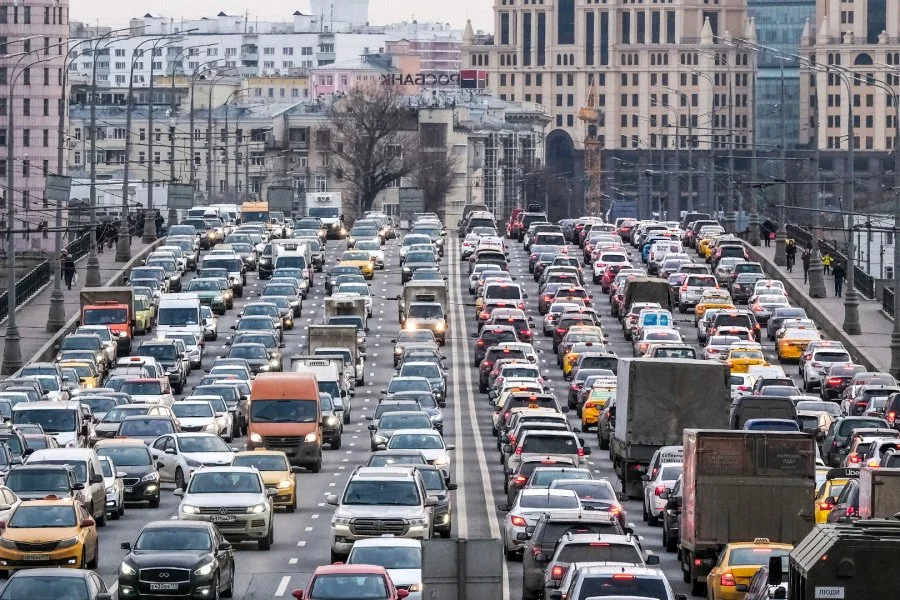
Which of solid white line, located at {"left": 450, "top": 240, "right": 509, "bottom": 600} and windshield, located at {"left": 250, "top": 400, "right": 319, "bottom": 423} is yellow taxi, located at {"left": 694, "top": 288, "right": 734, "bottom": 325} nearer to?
solid white line, located at {"left": 450, "top": 240, "right": 509, "bottom": 600}

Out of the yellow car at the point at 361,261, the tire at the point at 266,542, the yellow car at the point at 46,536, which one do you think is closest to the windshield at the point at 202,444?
the tire at the point at 266,542

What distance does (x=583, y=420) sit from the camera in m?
58.3

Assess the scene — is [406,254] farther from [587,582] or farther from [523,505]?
[587,582]

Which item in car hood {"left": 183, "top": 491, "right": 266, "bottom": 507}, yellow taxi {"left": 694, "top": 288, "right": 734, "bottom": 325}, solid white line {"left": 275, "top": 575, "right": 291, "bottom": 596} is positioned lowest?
solid white line {"left": 275, "top": 575, "right": 291, "bottom": 596}

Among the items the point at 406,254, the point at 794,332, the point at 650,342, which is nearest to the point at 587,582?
the point at 650,342

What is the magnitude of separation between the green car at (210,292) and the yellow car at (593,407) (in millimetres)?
28169

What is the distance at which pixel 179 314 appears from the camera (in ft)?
249

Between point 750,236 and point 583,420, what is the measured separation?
50805 millimetres

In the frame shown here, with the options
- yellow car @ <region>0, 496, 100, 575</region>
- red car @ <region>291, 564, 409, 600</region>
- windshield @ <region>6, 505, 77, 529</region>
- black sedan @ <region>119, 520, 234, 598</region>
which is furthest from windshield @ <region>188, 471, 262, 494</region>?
red car @ <region>291, 564, 409, 600</region>

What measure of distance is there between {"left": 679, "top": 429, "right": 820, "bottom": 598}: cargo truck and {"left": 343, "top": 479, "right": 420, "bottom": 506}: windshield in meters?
3.82

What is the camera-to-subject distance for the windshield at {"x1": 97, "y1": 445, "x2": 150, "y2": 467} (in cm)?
4338

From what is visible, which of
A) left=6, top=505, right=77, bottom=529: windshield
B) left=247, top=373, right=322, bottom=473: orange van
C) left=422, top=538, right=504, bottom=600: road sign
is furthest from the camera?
left=247, top=373, right=322, bottom=473: orange van

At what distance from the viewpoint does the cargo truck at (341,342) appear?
6950 centimetres

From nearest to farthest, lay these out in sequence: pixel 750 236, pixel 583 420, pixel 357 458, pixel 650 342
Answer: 1. pixel 357 458
2. pixel 583 420
3. pixel 650 342
4. pixel 750 236
